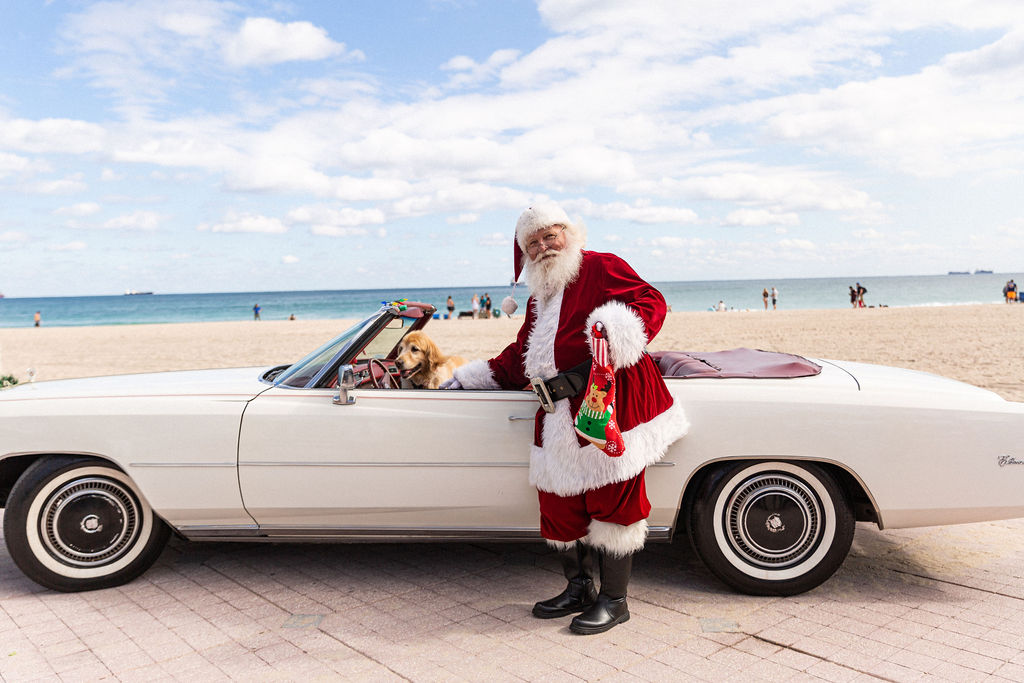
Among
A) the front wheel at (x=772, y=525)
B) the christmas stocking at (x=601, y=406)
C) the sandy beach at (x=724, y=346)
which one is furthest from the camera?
the sandy beach at (x=724, y=346)

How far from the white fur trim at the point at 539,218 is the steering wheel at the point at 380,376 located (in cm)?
112

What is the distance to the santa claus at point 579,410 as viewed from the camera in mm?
3240

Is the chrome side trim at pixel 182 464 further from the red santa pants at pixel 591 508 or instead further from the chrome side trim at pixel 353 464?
the red santa pants at pixel 591 508

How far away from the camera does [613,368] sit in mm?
3186

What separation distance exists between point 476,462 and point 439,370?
903 millimetres

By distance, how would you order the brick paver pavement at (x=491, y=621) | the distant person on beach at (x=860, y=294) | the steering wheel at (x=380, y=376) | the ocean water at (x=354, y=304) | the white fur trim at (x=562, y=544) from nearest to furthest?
the brick paver pavement at (x=491, y=621), the white fur trim at (x=562, y=544), the steering wheel at (x=380, y=376), the distant person on beach at (x=860, y=294), the ocean water at (x=354, y=304)

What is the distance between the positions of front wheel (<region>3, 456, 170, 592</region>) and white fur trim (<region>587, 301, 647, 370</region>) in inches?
94.1

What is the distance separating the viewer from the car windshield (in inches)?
153

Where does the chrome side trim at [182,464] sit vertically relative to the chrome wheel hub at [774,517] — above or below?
above

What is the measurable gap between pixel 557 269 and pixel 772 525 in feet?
5.00

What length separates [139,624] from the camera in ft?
11.3

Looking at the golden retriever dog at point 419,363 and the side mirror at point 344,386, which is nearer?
the side mirror at point 344,386

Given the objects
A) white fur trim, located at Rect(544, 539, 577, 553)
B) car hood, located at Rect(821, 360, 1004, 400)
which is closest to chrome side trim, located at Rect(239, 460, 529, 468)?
white fur trim, located at Rect(544, 539, 577, 553)

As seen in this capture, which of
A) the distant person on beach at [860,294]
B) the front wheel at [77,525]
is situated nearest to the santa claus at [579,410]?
the front wheel at [77,525]
